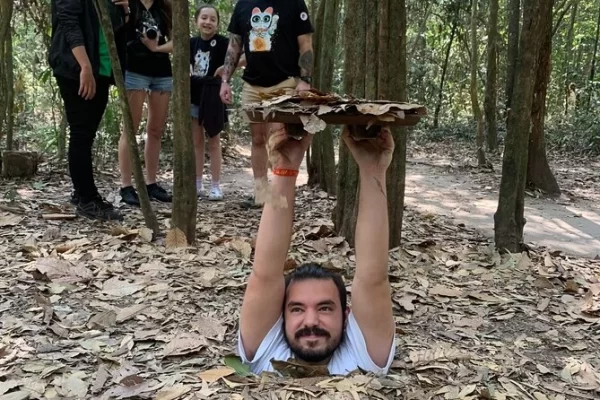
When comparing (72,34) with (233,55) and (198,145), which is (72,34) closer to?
(233,55)

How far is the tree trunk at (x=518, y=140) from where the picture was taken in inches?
158

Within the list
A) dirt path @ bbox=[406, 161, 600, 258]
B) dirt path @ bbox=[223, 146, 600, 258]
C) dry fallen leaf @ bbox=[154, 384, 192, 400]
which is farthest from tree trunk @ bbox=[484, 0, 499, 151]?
dry fallen leaf @ bbox=[154, 384, 192, 400]

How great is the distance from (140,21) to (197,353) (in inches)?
119

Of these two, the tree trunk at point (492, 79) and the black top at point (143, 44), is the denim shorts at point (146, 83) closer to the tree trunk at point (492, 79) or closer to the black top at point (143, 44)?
the black top at point (143, 44)

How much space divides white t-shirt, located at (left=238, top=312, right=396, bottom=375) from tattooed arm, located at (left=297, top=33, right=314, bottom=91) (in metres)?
2.61

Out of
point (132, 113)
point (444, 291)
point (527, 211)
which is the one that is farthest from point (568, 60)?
point (444, 291)

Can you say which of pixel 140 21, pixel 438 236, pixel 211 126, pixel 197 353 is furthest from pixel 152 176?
pixel 197 353

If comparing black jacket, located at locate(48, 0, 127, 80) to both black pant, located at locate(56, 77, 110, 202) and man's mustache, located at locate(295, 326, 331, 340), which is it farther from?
man's mustache, located at locate(295, 326, 331, 340)

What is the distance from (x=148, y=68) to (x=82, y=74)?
0.78m

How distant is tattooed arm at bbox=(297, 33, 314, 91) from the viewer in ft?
15.7

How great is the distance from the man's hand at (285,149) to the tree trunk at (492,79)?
8.06 metres

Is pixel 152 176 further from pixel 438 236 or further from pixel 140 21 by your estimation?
pixel 438 236

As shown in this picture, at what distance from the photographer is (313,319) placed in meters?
2.45

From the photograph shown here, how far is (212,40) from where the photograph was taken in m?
5.75
